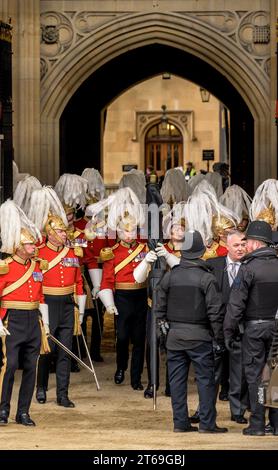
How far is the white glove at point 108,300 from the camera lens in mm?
12406

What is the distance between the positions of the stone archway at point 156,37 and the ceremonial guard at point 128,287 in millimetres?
4892

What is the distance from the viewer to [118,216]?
12.8 metres

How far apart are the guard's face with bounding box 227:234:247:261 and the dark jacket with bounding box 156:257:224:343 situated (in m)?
0.80

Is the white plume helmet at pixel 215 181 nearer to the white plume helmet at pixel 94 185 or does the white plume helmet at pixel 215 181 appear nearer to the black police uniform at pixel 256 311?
the white plume helmet at pixel 94 185

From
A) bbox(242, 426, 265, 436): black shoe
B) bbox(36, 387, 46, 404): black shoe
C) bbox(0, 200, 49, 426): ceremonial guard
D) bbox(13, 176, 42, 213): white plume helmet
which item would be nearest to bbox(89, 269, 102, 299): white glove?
bbox(13, 176, 42, 213): white plume helmet

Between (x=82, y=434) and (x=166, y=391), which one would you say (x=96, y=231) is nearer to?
(x=166, y=391)

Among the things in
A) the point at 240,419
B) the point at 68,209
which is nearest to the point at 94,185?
the point at 68,209

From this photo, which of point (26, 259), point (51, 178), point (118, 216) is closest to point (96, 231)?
point (118, 216)

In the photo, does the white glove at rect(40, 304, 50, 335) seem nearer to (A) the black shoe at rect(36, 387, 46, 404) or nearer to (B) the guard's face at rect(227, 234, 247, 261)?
(A) the black shoe at rect(36, 387, 46, 404)

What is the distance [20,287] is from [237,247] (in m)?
1.58

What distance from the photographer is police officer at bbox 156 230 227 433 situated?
10.3 meters

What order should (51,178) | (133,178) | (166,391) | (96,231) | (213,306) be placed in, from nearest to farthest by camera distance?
(213,306), (166,391), (96,231), (133,178), (51,178)

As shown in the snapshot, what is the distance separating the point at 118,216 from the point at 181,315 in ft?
8.59

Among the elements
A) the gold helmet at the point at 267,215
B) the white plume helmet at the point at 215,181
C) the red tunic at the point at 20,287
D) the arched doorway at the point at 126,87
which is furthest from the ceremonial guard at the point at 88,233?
the arched doorway at the point at 126,87
